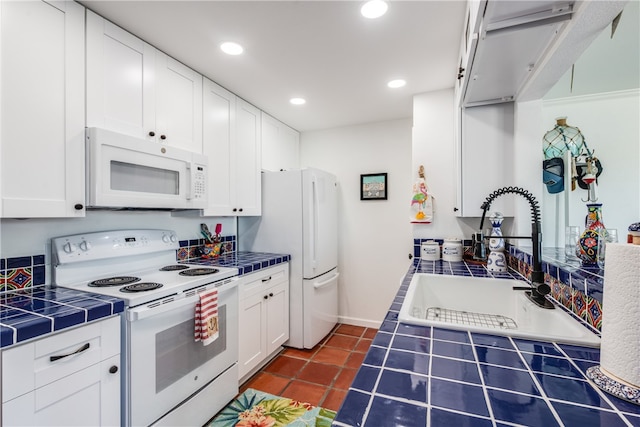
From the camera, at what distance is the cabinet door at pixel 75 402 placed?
98 centimetres

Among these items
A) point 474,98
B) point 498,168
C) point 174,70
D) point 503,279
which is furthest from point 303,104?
point 503,279

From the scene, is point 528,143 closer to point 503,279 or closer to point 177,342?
point 503,279

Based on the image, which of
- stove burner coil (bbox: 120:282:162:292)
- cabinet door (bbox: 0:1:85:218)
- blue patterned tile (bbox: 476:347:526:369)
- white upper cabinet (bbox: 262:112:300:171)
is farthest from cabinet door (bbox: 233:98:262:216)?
blue patterned tile (bbox: 476:347:526:369)

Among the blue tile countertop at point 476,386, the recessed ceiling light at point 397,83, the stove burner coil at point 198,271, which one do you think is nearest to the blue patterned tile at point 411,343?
the blue tile countertop at point 476,386

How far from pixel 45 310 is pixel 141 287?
0.37 metres

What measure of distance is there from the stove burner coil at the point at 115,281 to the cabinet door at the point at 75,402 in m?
0.42

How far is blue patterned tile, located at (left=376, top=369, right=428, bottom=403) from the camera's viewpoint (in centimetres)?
57

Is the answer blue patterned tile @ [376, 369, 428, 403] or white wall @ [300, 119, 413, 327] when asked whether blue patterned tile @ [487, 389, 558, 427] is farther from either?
white wall @ [300, 119, 413, 327]

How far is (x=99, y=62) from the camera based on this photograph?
1.52 meters

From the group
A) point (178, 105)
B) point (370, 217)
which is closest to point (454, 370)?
point (178, 105)

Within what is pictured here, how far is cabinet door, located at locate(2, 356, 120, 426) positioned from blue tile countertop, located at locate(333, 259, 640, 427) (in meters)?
1.16

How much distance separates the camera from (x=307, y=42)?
5.80 ft

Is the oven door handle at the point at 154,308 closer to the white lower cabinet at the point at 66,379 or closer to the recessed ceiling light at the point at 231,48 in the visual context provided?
the white lower cabinet at the point at 66,379

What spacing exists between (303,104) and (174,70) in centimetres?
115
